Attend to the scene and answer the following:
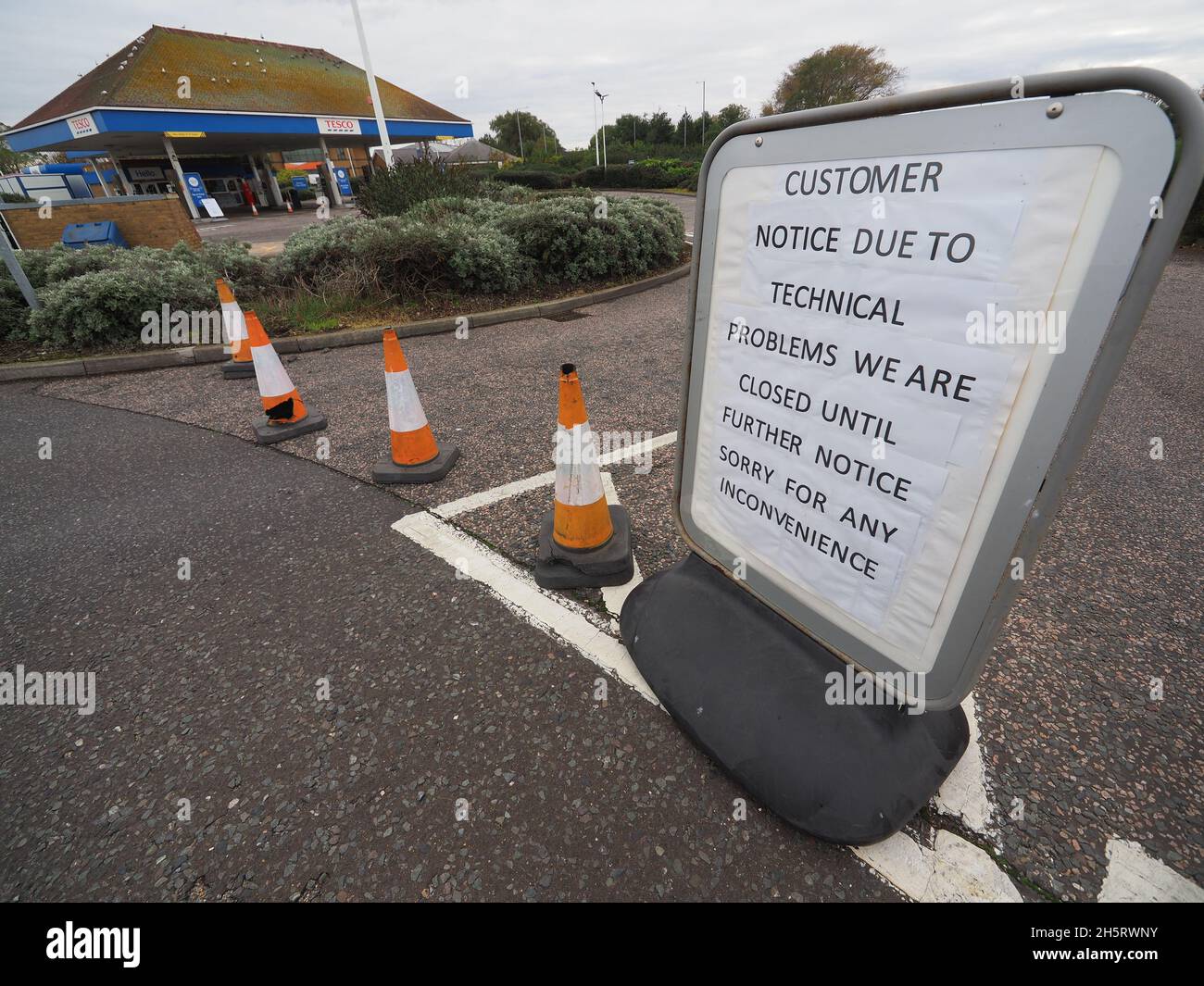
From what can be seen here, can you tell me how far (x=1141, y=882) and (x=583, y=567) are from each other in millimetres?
1945

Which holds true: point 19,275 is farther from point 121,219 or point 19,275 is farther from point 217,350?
point 121,219

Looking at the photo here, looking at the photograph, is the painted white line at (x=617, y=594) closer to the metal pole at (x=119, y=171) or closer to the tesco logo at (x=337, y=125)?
the tesco logo at (x=337, y=125)

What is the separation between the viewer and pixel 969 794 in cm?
160

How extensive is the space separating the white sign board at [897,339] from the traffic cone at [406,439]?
2059mm

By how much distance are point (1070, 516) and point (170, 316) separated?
343 inches

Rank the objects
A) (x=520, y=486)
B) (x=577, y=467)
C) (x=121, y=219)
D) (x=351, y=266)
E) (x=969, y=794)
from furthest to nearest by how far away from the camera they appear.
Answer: (x=121, y=219) < (x=351, y=266) < (x=520, y=486) < (x=577, y=467) < (x=969, y=794)

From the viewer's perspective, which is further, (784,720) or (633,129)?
(633,129)

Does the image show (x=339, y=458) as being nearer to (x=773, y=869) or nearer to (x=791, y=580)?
(x=791, y=580)

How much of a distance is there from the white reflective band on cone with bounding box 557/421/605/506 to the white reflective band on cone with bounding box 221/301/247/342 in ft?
13.6

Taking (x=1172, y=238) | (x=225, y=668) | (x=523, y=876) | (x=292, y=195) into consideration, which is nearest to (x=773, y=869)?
(x=523, y=876)

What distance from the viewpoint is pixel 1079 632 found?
211cm

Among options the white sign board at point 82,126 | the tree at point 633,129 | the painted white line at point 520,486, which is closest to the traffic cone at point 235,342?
the painted white line at point 520,486

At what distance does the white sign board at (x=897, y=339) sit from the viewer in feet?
3.29

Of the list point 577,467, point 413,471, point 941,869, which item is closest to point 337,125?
point 413,471
